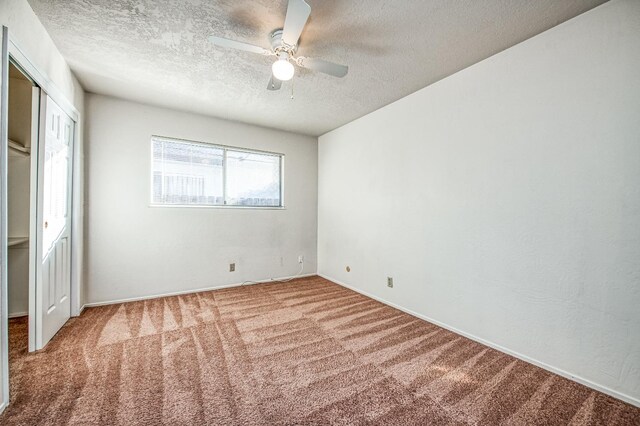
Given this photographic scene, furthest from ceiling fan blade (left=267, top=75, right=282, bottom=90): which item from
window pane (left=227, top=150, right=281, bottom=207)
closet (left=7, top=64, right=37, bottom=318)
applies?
closet (left=7, top=64, right=37, bottom=318)

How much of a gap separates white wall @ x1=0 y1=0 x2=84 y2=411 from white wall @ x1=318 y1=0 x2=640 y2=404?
3170 mm

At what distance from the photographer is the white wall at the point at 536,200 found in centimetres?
158

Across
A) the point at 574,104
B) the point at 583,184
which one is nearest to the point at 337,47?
the point at 574,104

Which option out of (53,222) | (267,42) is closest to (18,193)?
(53,222)

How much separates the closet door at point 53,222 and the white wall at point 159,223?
1.32 feet

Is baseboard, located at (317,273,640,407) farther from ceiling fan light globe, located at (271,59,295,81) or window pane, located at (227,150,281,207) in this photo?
ceiling fan light globe, located at (271,59,295,81)

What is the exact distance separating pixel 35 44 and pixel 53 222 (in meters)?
1.39

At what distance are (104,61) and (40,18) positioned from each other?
1.66 feet

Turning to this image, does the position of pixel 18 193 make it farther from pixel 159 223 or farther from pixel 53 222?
pixel 159 223

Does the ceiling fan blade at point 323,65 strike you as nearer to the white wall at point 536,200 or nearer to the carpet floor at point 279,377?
the white wall at point 536,200

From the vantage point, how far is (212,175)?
3.74m

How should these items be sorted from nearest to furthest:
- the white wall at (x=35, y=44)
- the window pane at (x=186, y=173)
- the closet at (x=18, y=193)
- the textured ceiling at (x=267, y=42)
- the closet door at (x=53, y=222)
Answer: the white wall at (x=35, y=44), the textured ceiling at (x=267, y=42), the closet door at (x=53, y=222), the closet at (x=18, y=193), the window pane at (x=186, y=173)

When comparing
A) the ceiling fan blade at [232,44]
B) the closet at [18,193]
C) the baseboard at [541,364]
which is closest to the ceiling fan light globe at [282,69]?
the ceiling fan blade at [232,44]

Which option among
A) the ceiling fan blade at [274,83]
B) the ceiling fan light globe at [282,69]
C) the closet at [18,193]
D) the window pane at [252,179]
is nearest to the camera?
the ceiling fan light globe at [282,69]
